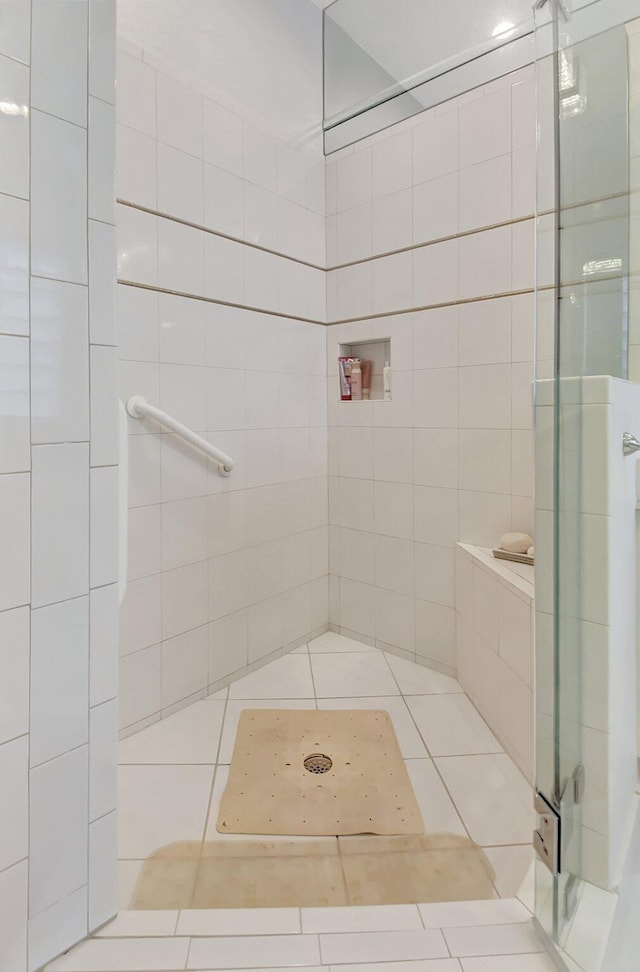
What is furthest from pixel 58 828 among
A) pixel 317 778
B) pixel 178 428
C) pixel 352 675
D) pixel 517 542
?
pixel 517 542

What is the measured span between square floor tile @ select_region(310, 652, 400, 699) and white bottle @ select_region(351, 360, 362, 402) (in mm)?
1177

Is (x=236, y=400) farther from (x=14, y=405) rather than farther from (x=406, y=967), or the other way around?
(x=406, y=967)

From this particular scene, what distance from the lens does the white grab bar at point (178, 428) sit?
5.74 ft

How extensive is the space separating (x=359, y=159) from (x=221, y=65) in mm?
676

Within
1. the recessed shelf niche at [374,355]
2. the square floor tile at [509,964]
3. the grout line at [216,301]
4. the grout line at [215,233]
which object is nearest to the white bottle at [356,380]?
the recessed shelf niche at [374,355]

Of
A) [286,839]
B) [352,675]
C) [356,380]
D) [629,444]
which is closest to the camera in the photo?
[629,444]

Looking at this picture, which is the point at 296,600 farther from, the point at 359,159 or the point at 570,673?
the point at 359,159

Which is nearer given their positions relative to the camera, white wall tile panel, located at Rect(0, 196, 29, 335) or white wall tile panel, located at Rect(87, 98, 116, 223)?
white wall tile panel, located at Rect(0, 196, 29, 335)

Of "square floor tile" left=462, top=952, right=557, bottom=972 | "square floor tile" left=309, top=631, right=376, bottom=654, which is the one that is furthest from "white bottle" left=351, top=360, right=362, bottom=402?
"square floor tile" left=462, top=952, right=557, bottom=972

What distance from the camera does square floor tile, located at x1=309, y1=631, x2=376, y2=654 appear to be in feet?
8.16

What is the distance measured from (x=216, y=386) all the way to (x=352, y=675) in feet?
4.26

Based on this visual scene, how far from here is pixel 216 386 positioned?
6.72ft

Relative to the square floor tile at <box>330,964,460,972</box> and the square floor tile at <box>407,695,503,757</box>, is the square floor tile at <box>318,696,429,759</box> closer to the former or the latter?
the square floor tile at <box>407,695,503,757</box>

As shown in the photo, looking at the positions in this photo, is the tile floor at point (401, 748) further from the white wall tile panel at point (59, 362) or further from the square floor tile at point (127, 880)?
the white wall tile panel at point (59, 362)
